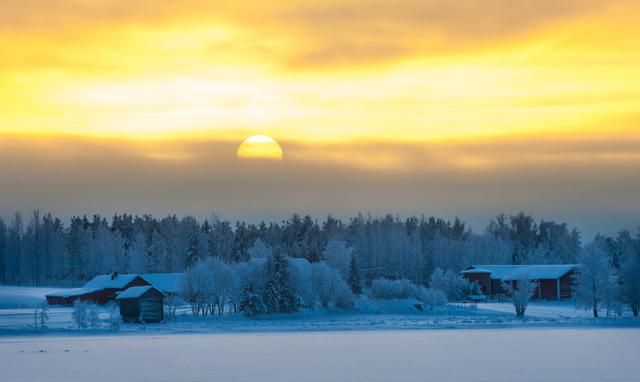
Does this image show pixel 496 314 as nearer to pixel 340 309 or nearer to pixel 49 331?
pixel 340 309

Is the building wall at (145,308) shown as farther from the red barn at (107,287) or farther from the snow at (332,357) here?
the red barn at (107,287)

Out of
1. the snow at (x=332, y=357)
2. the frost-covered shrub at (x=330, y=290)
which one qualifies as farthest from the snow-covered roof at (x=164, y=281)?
the snow at (x=332, y=357)

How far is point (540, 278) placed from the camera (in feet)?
347

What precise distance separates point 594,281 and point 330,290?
74.3ft

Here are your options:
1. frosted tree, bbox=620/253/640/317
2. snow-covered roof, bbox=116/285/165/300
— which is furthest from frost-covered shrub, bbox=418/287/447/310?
snow-covered roof, bbox=116/285/165/300

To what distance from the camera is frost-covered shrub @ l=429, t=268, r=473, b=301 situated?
104m

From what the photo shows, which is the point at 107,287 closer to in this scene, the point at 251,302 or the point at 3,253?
the point at 251,302

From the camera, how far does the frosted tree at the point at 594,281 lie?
75.1 meters

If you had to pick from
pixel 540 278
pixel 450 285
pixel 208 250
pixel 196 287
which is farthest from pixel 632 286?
pixel 208 250

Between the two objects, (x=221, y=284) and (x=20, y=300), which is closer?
(x=221, y=284)

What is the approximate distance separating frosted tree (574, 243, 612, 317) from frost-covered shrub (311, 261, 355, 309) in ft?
64.9

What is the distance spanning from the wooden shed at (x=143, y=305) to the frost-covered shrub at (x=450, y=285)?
42.2m

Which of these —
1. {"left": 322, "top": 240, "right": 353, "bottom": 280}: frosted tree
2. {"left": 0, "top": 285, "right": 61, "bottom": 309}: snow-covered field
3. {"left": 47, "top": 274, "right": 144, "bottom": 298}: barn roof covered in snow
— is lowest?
{"left": 0, "top": 285, "right": 61, "bottom": 309}: snow-covered field

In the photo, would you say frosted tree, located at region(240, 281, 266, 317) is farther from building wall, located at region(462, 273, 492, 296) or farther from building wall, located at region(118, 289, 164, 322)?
building wall, located at region(462, 273, 492, 296)
